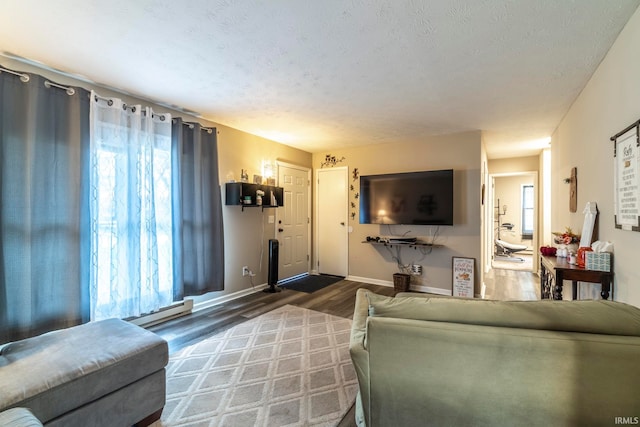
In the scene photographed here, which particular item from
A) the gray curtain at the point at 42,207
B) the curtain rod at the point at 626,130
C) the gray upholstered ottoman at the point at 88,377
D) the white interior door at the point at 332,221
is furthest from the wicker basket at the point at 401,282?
the gray curtain at the point at 42,207

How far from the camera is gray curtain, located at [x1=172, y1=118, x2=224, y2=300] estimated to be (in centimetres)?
326

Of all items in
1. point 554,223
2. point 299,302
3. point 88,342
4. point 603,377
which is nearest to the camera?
point 603,377

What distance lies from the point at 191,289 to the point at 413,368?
116 inches

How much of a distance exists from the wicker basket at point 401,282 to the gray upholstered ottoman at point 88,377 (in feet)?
11.6

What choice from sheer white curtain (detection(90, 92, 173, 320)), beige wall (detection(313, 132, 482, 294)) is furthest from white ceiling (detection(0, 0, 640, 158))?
beige wall (detection(313, 132, 482, 294))

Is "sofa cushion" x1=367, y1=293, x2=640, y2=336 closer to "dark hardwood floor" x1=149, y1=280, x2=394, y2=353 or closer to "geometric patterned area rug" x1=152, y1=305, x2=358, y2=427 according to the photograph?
"geometric patterned area rug" x1=152, y1=305, x2=358, y2=427

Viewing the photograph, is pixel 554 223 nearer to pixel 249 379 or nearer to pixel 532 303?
pixel 532 303

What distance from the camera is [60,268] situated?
93.0 inches

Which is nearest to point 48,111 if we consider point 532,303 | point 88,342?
point 88,342

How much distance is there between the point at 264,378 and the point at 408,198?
11.0ft

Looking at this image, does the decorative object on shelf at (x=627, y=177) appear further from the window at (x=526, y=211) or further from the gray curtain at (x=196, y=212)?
the window at (x=526, y=211)

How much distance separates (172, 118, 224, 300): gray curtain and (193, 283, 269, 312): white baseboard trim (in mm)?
233

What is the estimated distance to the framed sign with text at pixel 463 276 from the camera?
4125 millimetres

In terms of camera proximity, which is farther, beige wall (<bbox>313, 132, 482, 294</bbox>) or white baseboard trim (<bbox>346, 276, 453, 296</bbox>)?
white baseboard trim (<bbox>346, 276, 453, 296</bbox>)
